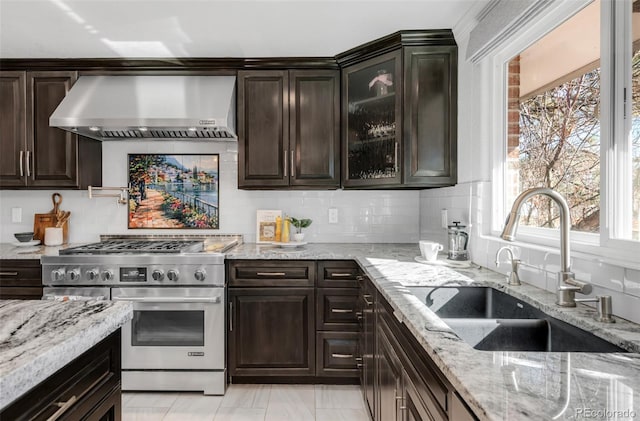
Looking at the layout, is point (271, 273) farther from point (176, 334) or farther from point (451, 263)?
point (451, 263)

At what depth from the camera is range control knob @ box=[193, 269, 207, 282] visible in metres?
2.51

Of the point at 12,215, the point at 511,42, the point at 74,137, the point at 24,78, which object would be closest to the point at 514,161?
the point at 511,42

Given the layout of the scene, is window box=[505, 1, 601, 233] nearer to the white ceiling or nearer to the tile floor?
the white ceiling

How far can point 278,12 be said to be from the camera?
2.21 m

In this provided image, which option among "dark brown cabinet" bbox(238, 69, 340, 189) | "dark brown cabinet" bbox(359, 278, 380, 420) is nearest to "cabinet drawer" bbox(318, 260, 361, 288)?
"dark brown cabinet" bbox(359, 278, 380, 420)

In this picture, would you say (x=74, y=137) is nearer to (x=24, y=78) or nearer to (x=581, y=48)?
(x=24, y=78)

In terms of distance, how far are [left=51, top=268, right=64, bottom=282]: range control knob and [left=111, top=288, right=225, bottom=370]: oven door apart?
0.34 metres

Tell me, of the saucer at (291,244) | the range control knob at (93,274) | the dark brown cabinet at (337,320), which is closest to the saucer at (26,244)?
the range control knob at (93,274)

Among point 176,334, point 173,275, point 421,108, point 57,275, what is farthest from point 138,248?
point 421,108

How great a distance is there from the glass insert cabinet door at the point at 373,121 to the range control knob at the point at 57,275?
6.51 ft

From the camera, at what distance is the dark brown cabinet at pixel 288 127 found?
2.89 meters

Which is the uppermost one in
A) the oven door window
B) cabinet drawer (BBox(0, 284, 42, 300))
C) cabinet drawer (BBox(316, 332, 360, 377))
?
cabinet drawer (BBox(0, 284, 42, 300))

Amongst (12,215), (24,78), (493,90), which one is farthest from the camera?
(12,215)

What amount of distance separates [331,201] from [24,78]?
98.1 inches
